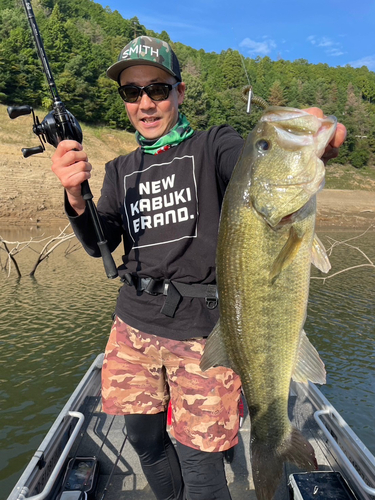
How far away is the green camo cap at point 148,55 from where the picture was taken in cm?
258

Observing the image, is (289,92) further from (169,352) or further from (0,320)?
(169,352)

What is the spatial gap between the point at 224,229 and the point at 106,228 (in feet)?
3.88

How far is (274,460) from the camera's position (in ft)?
7.12

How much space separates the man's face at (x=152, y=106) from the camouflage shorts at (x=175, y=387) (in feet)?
4.33

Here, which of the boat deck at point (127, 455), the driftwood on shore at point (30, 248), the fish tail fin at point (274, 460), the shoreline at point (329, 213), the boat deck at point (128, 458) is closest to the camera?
the fish tail fin at point (274, 460)

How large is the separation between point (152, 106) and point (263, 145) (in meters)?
1.09

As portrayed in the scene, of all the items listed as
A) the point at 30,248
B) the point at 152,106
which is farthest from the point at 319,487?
the point at 30,248

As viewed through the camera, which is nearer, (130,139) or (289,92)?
(130,139)

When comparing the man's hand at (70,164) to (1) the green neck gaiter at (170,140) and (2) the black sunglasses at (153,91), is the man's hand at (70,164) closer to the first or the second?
(1) the green neck gaiter at (170,140)

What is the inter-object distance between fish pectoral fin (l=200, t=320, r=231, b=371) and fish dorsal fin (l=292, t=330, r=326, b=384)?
40cm

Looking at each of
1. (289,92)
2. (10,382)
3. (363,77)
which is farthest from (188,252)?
(363,77)

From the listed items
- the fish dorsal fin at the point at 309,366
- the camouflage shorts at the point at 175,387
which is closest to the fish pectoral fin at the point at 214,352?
the camouflage shorts at the point at 175,387

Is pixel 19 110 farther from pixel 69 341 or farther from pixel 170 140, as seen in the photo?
pixel 69 341

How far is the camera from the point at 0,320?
11023 millimetres
